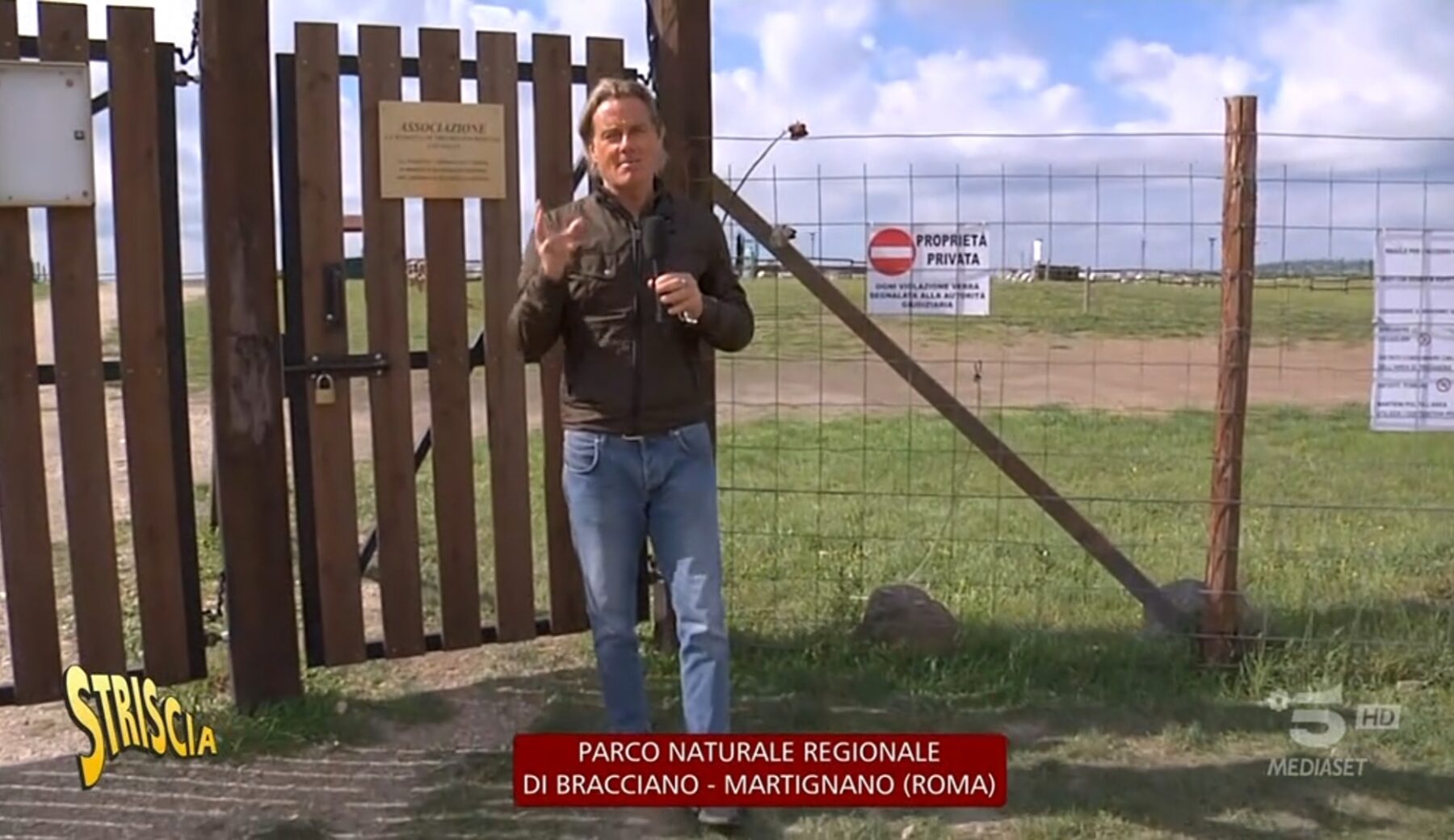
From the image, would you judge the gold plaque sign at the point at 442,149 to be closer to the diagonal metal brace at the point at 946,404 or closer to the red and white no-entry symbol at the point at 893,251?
the diagonal metal brace at the point at 946,404

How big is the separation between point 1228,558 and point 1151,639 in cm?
42

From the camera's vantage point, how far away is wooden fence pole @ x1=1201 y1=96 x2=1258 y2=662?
190 inches

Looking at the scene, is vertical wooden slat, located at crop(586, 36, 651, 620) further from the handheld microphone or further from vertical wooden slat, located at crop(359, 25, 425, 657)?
the handheld microphone

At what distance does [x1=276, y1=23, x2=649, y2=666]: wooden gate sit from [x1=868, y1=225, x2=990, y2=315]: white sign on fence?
3.91 feet

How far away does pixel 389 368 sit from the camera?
4.76 metres

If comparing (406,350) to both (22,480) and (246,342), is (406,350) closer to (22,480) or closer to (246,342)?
(246,342)

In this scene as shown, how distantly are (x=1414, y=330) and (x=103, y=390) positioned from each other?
4.54 m

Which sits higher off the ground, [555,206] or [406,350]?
[555,206]

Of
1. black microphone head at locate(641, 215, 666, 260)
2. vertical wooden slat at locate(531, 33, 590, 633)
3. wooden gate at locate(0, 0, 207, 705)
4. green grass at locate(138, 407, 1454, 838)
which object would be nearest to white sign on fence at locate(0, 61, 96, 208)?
wooden gate at locate(0, 0, 207, 705)

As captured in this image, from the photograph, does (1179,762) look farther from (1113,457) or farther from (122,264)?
(1113,457)

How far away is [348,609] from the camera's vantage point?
4.86 metres

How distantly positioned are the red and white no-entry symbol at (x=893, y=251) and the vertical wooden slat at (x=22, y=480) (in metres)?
2.85
